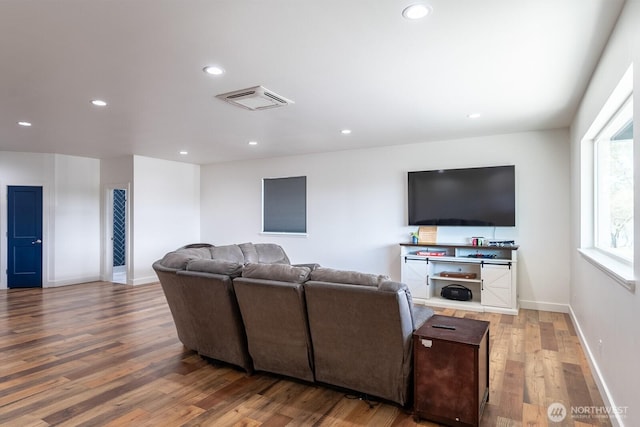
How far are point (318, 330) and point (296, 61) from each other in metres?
2.00

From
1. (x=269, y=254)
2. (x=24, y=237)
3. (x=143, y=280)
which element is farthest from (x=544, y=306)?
(x=24, y=237)

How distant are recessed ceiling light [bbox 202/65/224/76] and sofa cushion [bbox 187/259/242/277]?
156cm

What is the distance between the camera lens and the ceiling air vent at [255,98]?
3.38m

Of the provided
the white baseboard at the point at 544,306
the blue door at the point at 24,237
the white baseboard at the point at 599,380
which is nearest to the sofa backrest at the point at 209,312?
the white baseboard at the point at 599,380

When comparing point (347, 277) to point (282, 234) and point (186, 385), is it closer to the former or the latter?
point (186, 385)

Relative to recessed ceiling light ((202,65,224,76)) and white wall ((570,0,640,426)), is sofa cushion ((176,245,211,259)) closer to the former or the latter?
recessed ceiling light ((202,65,224,76))

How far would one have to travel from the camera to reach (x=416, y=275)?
217 inches

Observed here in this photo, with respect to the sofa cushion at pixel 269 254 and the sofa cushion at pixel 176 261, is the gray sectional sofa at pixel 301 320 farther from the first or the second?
the sofa cushion at pixel 269 254

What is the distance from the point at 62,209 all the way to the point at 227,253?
14.1 ft

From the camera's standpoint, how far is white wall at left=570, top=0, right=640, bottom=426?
73.0 inches

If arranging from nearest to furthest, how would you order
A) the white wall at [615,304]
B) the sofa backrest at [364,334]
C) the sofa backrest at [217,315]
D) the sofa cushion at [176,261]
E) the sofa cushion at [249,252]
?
the white wall at [615,304] < the sofa backrest at [364,334] < the sofa backrest at [217,315] < the sofa cushion at [176,261] < the sofa cushion at [249,252]

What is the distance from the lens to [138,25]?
224cm

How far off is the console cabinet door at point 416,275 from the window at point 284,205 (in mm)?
2239

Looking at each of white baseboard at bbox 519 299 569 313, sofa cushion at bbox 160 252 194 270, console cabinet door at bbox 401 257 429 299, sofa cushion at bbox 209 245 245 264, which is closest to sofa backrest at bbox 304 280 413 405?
sofa cushion at bbox 160 252 194 270
